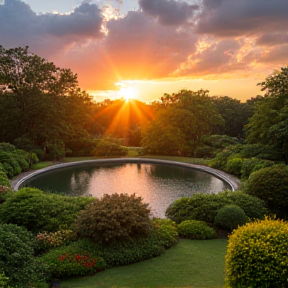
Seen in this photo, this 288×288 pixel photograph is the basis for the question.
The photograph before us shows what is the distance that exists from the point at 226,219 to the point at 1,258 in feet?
24.2

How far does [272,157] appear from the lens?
21188mm

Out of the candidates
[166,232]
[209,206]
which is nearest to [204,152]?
[209,206]

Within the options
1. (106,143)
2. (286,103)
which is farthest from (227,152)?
(106,143)

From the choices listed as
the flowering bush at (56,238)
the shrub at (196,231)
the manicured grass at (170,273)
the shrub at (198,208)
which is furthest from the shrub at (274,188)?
the flowering bush at (56,238)

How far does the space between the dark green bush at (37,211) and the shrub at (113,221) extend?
108 centimetres

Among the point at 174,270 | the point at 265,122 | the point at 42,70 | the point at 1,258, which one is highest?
the point at 42,70

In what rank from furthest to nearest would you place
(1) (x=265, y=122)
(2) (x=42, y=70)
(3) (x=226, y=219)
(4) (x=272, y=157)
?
(2) (x=42, y=70), (1) (x=265, y=122), (4) (x=272, y=157), (3) (x=226, y=219)

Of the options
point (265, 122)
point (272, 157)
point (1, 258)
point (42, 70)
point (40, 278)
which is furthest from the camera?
point (42, 70)

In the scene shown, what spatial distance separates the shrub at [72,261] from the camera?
7.99 metres

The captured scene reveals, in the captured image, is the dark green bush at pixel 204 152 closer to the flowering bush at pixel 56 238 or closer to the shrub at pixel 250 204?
the shrub at pixel 250 204

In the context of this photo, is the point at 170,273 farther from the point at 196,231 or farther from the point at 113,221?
the point at 196,231

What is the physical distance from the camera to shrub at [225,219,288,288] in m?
5.72

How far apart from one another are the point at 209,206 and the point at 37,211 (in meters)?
6.16

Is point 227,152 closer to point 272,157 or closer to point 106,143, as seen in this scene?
point 272,157
